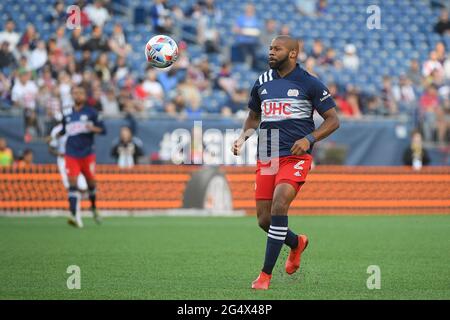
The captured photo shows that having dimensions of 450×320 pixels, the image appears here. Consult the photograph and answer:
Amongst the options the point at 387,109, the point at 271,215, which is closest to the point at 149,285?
the point at 271,215

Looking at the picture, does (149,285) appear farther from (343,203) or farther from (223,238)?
(343,203)

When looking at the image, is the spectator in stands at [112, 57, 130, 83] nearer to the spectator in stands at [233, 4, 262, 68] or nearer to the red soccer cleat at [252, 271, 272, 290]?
the spectator in stands at [233, 4, 262, 68]

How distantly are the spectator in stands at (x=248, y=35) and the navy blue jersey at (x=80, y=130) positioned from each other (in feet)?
32.0

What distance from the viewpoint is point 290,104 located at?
10242 mm

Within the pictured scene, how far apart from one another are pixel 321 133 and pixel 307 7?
21.4 meters

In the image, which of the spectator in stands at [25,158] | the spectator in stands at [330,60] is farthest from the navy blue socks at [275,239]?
the spectator in stands at [330,60]

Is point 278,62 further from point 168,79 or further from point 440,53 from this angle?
point 440,53

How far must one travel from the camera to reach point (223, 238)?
1653cm

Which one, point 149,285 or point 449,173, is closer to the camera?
point 149,285

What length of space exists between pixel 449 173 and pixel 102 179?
307 inches

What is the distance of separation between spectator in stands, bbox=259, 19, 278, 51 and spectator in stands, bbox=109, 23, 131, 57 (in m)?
4.24

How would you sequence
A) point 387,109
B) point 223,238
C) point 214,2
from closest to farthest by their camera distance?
1. point 223,238
2. point 387,109
3. point 214,2

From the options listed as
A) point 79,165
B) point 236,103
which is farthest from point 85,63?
point 79,165

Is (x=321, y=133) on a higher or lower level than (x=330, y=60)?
lower
